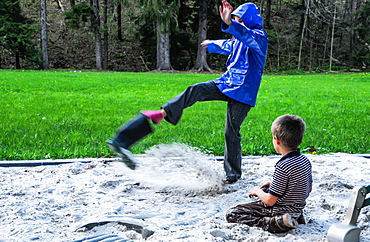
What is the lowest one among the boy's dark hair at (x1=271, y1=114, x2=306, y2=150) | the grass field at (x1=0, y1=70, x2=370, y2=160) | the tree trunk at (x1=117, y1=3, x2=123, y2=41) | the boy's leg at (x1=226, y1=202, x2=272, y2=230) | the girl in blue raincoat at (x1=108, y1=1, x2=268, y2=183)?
the grass field at (x1=0, y1=70, x2=370, y2=160)

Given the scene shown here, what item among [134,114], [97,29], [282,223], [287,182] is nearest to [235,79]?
[287,182]

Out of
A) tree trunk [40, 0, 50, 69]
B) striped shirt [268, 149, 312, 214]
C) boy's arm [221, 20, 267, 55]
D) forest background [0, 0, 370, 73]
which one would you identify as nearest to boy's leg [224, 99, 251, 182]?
boy's arm [221, 20, 267, 55]

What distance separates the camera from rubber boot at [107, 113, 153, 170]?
2.93m

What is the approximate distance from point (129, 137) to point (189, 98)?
64 cm

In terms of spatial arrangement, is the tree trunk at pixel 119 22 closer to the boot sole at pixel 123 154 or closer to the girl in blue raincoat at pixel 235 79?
the girl in blue raincoat at pixel 235 79

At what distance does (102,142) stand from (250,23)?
109 inches

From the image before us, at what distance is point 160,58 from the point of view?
23.1 m

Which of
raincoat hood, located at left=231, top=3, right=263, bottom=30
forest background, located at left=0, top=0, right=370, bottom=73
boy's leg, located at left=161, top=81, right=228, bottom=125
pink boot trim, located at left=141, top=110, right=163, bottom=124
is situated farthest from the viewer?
forest background, located at left=0, top=0, right=370, bottom=73

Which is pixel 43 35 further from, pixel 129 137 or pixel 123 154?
pixel 123 154

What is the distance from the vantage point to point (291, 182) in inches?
103

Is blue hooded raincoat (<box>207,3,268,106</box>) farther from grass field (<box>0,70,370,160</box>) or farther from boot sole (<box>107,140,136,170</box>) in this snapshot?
grass field (<box>0,70,370,160</box>)

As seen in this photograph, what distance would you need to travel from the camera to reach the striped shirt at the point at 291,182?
2600 millimetres

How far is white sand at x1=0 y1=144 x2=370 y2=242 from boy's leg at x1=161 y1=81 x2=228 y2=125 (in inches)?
28.2

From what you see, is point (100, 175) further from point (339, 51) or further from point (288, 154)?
point (339, 51)
